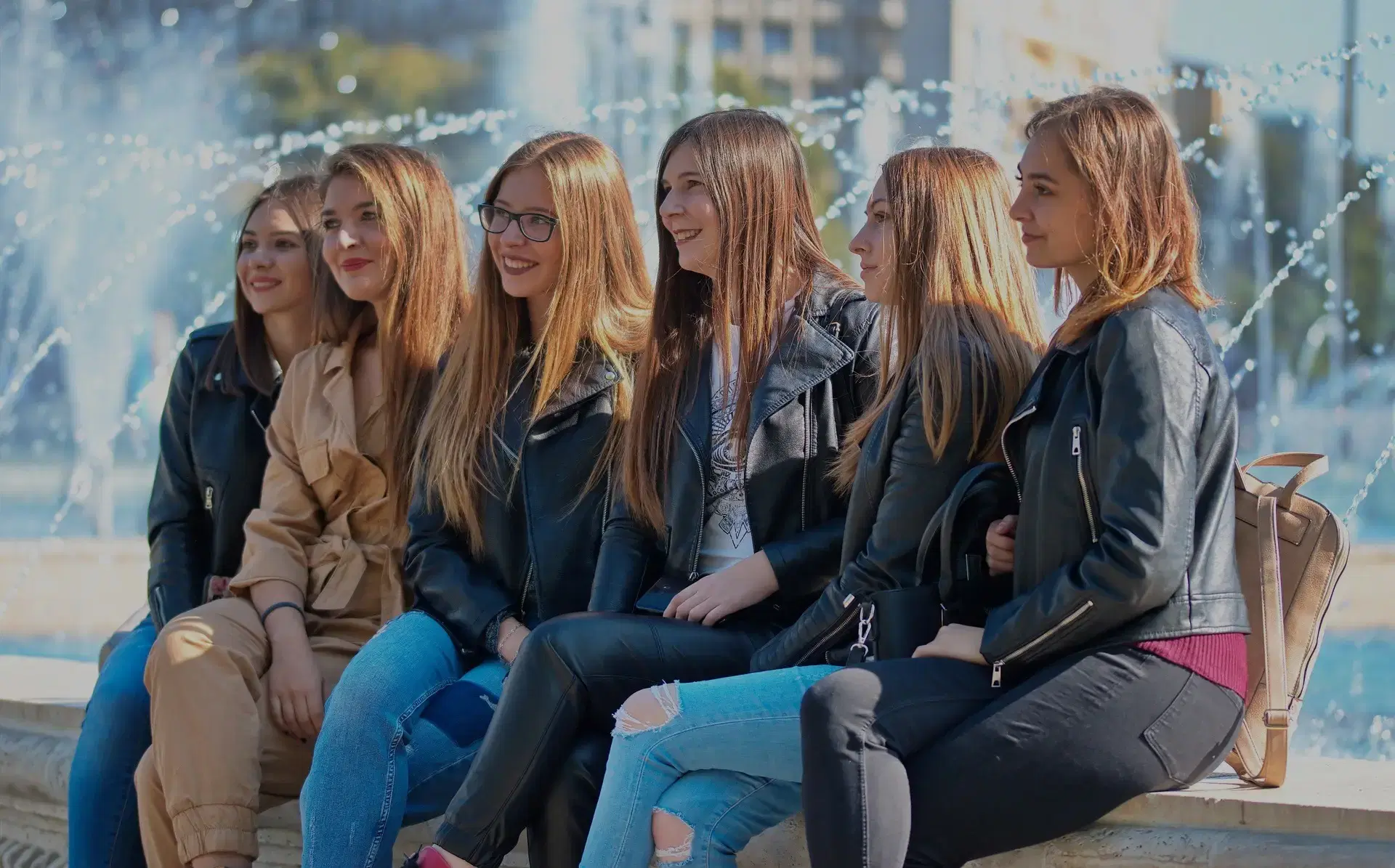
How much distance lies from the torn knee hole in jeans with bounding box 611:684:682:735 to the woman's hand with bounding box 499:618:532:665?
659 mm

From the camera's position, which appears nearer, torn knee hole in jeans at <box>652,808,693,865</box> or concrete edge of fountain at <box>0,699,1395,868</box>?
concrete edge of fountain at <box>0,699,1395,868</box>

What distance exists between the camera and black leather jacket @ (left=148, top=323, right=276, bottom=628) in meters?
4.34

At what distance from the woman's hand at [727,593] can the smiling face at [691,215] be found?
26.6 inches

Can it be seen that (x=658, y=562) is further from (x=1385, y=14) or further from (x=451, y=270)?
(x=1385, y=14)

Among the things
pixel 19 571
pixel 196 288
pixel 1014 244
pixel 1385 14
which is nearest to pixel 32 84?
pixel 196 288

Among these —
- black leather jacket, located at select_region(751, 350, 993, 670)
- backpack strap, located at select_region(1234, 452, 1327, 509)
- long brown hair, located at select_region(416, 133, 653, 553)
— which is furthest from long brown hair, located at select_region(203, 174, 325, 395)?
backpack strap, located at select_region(1234, 452, 1327, 509)

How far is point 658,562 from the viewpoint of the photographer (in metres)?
3.58

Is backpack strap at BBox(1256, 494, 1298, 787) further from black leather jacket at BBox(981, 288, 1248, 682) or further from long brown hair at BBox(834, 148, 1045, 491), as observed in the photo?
long brown hair at BBox(834, 148, 1045, 491)

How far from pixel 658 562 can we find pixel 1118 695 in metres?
1.24

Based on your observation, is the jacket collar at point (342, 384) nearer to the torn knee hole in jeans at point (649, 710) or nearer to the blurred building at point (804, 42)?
the torn knee hole in jeans at point (649, 710)

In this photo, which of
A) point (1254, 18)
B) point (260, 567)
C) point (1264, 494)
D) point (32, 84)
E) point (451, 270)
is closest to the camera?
point (1264, 494)

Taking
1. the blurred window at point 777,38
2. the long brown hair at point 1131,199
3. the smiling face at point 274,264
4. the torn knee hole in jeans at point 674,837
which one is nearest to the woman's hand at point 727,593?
the torn knee hole in jeans at point 674,837

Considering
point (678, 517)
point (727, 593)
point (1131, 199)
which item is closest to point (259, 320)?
point (678, 517)

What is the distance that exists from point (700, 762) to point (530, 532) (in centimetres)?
95
